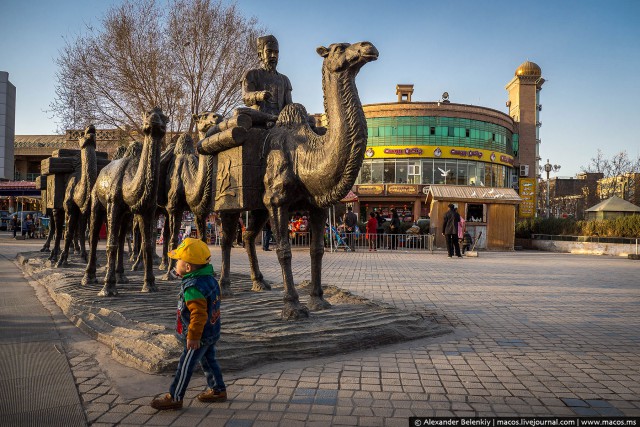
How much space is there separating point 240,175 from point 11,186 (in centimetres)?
3576

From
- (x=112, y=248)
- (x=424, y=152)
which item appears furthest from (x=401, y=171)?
(x=112, y=248)

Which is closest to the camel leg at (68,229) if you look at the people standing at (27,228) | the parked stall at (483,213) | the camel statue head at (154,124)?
the camel statue head at (154,124)

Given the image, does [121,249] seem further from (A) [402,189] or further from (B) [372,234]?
(A) [402,189]

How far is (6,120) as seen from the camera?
14.7 m

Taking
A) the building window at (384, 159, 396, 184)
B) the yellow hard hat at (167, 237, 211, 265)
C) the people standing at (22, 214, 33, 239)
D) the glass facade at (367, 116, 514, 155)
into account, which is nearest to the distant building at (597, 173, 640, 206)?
the glass facade at (367, 116, 514, 155)

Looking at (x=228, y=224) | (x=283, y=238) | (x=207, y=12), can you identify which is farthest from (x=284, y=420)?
(x=207, y=12)

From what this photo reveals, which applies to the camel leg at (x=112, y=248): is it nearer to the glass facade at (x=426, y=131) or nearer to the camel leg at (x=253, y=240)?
the camel leg at (x=253, y=240)

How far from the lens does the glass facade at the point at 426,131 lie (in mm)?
45375

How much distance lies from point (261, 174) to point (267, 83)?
5.39ft

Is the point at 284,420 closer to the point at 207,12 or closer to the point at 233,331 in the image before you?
the point at 233,331

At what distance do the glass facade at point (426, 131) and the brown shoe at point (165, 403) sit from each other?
42837mm

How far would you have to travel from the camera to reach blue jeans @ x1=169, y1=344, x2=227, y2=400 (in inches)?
132

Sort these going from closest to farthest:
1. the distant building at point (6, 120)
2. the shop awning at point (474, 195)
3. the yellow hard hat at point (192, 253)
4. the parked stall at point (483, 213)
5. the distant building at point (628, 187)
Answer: the yellow hard hat at point (192, 253) < the distant building at point (6, 120) < the shop awning at point (474, 195) < the parked stall at point (483, 213) < the distant building at point (628, 187)

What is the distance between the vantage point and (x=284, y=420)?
3139 mm
